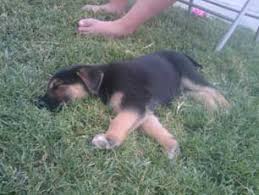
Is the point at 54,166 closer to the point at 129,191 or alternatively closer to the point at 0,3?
the point at 129,191

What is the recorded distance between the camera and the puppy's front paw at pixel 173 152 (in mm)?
2966

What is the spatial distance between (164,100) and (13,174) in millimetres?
1404

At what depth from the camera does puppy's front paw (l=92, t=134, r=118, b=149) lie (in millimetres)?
2859

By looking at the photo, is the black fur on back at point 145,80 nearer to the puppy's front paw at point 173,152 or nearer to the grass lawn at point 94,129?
the grass lawn at point 94,129

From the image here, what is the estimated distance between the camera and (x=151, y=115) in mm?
3303

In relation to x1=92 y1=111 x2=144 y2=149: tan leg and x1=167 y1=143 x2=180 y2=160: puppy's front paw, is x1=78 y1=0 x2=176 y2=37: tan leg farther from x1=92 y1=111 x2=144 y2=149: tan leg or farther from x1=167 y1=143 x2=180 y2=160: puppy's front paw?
x1=167 y1=143 x2=180 y2=160: puppy's front paw

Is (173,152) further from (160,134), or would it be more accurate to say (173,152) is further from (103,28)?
(103,28)

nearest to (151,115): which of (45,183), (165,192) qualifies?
(165,192)

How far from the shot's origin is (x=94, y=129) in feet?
10.1

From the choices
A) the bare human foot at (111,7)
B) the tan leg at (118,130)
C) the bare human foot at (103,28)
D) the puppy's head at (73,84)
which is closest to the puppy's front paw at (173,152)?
the tan leg at (118,130)

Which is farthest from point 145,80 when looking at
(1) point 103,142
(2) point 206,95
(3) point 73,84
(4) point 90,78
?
(1) point 103,142

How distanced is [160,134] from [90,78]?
1.99 ft

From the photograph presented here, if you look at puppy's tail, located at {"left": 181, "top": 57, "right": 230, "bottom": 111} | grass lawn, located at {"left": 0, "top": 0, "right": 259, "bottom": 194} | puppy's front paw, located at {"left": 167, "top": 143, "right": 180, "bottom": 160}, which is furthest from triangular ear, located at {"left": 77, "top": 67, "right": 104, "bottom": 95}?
puppy's tail, located at {"left": 181, "top": 57, "right": 230, "bottom": 111}

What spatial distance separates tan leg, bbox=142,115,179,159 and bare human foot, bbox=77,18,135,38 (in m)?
1.41
